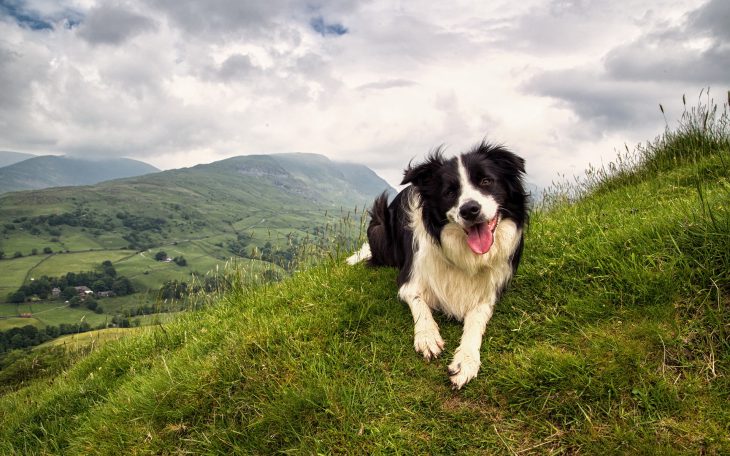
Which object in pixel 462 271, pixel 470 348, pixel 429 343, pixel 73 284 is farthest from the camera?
pixel 73 284

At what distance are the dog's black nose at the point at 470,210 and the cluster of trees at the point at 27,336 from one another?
270 ft

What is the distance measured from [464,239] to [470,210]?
1.68ft

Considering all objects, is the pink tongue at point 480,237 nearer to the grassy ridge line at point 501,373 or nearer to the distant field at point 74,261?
the grassy ridge line at point 501,373

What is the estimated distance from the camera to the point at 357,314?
509 centimetres

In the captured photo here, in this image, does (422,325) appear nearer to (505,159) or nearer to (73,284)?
(505,159)

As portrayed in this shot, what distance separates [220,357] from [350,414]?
1.75m

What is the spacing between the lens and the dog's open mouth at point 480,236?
4.47 meters

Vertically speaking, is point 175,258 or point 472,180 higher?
point 472,180

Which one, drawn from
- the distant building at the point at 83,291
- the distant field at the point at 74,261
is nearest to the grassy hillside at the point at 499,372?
the distant building at the point at 83,291

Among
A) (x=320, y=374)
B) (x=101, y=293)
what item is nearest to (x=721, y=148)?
(x=320, y=374)

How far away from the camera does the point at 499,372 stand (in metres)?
3.86

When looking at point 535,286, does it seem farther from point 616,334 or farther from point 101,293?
point 101,293

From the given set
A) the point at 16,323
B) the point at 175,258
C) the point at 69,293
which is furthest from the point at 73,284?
the point at 175,258

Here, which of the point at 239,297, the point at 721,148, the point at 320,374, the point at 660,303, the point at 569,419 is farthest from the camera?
the point at 721,148
